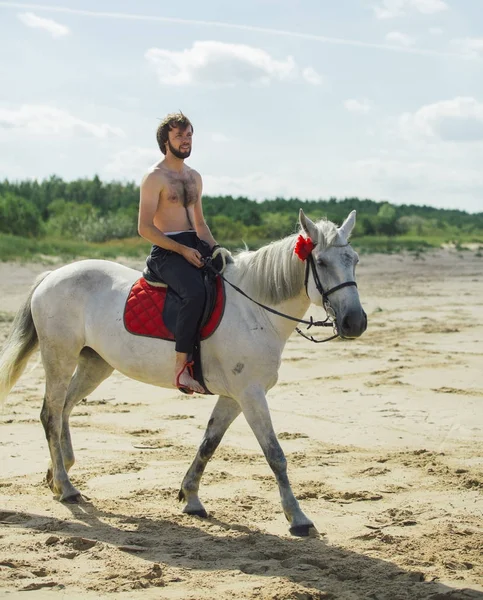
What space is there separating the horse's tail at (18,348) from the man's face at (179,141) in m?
1.59

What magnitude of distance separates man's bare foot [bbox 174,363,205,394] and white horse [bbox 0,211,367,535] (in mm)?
83

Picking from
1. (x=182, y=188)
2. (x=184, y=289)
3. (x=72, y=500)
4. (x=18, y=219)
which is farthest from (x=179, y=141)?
(x=18, y=219)

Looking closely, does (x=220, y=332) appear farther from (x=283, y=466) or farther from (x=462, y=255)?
(x=462, y=255)

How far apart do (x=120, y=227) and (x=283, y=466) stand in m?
32.4

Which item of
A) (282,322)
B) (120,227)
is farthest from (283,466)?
(120,227)

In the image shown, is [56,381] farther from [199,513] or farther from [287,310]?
[287,310]

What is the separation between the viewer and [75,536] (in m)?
4.88

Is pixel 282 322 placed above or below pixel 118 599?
above

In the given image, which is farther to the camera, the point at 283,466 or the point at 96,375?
the point at 96,375

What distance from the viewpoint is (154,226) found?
17.7 feet

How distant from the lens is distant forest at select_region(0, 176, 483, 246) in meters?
34.3

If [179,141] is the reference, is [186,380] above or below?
below

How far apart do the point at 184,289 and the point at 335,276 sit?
1022 millimetres

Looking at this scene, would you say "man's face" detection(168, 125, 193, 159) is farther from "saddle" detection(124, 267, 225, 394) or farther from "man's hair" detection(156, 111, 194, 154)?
"saddle" detection(124, 267, 225, 394)
